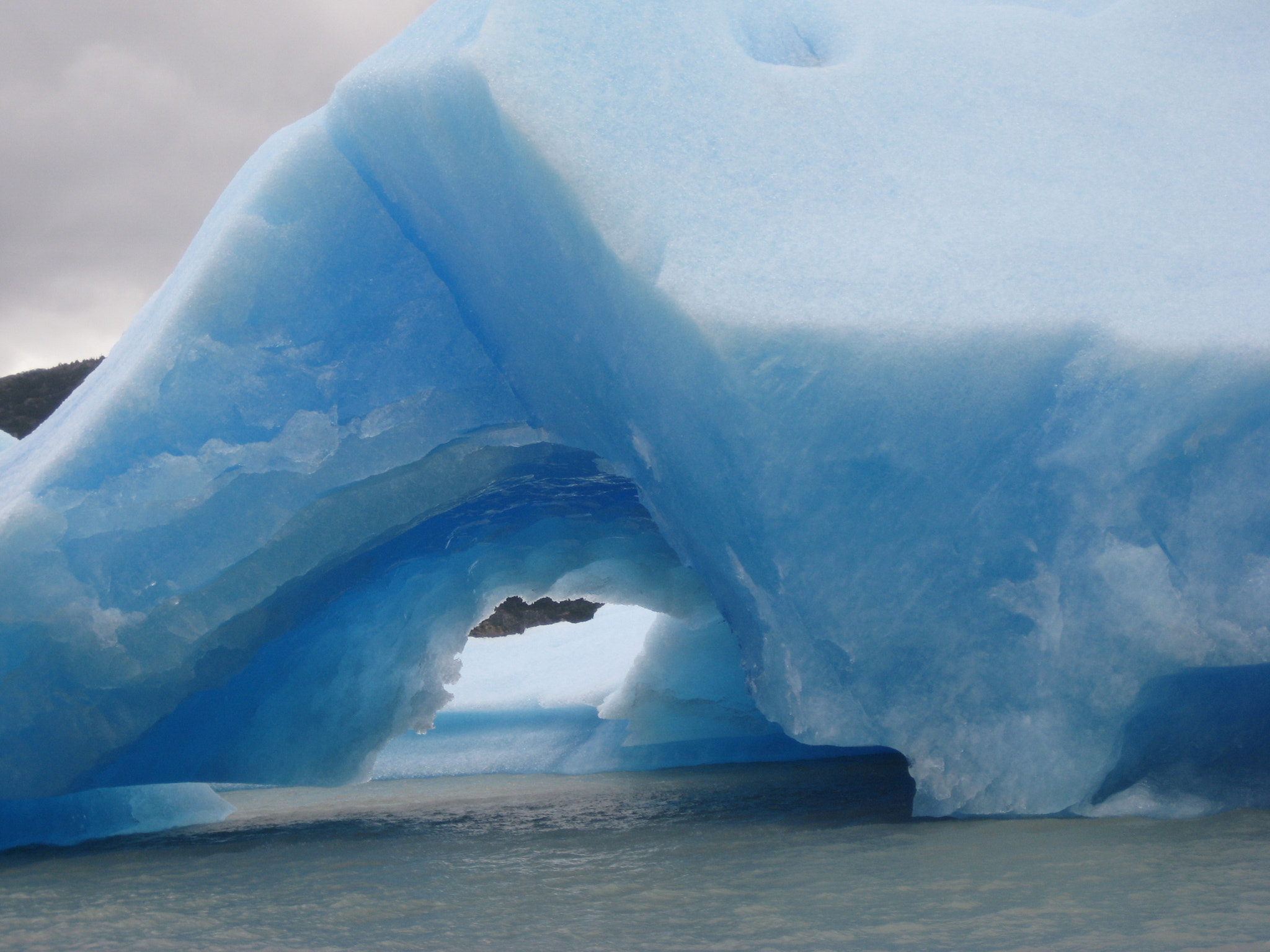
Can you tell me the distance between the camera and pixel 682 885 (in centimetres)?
213

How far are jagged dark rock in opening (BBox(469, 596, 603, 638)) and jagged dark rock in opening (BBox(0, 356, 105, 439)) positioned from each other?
7643 millimetres

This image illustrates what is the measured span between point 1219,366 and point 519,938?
189 cm

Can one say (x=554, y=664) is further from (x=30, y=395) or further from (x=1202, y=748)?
(x=30, y=395)

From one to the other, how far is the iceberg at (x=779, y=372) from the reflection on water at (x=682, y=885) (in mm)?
338

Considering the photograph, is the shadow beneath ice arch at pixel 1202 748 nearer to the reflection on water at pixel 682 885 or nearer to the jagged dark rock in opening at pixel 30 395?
the reflection on water at pixel 682 885

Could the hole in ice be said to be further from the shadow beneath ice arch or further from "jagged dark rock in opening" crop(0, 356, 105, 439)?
"jagged dark rock in opening" crop(0, 356, 105, 439)

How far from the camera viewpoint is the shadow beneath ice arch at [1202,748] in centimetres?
248

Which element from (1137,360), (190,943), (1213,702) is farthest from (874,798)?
(190,943)

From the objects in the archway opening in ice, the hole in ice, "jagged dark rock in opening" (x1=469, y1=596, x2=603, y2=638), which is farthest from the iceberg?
"jagged dark rock in opening" (x1=469, y1=596, x2=603, y2=638)

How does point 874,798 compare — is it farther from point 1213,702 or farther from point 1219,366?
point 1219,366

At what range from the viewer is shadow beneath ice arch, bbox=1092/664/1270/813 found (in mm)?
2480

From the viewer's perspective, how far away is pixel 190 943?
75.3 inches

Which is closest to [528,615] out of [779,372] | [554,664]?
[554,664]

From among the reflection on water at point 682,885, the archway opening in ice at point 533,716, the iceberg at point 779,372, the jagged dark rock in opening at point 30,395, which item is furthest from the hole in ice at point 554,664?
the jagged dark rock in opening at point 30,395
